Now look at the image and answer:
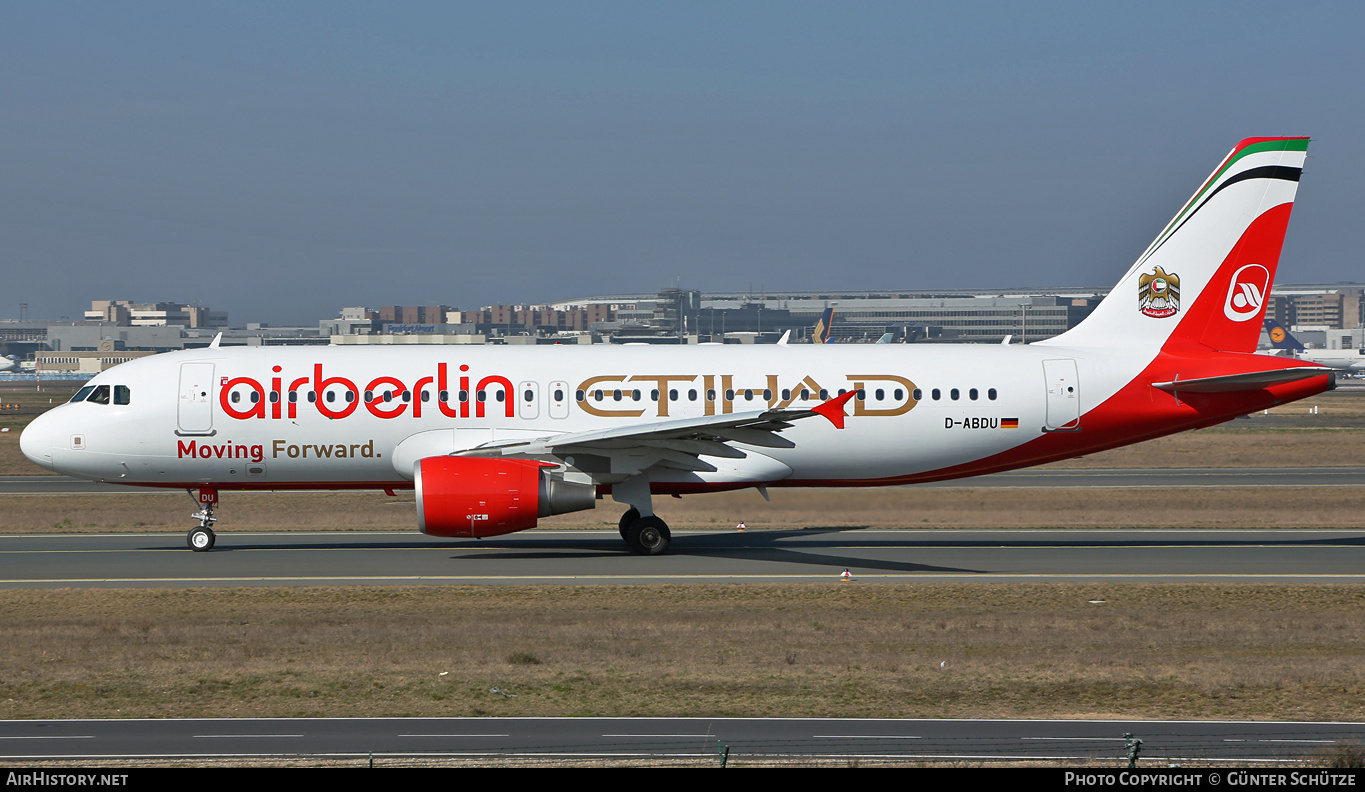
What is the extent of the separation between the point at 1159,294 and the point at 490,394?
50.9 ft

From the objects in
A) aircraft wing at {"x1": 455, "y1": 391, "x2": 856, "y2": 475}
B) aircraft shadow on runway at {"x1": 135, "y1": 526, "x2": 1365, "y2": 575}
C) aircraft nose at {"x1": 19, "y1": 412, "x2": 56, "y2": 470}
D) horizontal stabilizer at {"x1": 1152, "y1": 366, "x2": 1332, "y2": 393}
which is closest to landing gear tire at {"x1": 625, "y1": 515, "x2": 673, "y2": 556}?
aircraft shadow on runway at {"x1": 135, "y1": 526, "x2": 1365, "y2": 575}

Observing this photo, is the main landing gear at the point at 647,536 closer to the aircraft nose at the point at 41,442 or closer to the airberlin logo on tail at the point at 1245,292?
the aircraft nose at the point at 41,442

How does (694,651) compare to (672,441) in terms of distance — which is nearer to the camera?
(694,651)

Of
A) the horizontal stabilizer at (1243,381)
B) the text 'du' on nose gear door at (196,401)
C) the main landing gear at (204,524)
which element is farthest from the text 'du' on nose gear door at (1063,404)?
the main landing gear at (204,524)

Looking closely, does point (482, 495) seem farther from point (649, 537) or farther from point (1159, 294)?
point (1159, 294)

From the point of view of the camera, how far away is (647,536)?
2659 cm

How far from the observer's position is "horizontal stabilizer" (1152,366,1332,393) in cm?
2647

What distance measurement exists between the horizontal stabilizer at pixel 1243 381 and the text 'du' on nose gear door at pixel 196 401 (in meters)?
21.0

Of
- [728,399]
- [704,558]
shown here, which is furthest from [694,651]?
[728,399]

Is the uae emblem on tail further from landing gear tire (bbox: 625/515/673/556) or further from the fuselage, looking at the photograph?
landing gear tire (bbox: 625/515/673/556)

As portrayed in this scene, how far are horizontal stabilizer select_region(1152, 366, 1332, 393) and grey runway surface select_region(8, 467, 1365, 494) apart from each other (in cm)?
1131

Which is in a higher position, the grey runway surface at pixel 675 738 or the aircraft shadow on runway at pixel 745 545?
the grey runway surface at pixel 675 738

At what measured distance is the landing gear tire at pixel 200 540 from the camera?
89.1ft

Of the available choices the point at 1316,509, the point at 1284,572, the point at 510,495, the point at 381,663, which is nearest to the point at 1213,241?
the point at 1284,572
